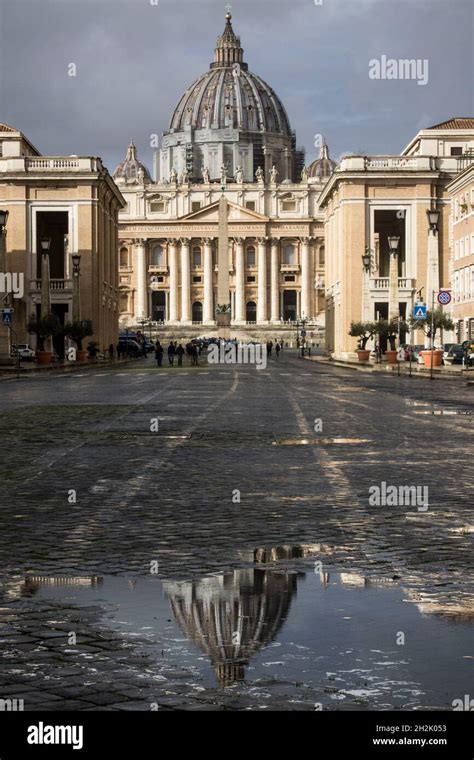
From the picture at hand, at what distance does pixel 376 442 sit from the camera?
20.2 meters

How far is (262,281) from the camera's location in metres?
190

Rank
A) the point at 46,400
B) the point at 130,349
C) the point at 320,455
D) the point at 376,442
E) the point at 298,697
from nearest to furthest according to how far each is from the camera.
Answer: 1. the point at 298,697
2. the point at 320,455
3. the point at 376,442
4. the point at 46,400
5. the point at 130,349

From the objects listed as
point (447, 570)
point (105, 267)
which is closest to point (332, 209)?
point (105, 267)

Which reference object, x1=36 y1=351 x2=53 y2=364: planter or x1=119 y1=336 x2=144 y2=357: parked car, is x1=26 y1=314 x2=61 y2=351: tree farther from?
x1=119 y1=336 x2=144 y2=357: parked car

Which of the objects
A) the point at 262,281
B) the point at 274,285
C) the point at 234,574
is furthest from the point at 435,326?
the point at 274,285

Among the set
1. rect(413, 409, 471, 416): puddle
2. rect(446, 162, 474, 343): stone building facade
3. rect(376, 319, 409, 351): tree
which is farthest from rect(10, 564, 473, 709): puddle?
rect(446, 162, 474, 343): stone building facade

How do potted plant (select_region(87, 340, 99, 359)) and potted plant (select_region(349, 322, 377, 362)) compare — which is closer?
potted plant (select_region(349, 322, 377, 362))

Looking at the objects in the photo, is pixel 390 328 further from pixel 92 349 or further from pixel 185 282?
pixel 185 282

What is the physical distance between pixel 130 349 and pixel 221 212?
13739 millimetres

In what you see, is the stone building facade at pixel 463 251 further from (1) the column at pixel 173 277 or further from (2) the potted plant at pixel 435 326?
(1) the column at pixel 173 277

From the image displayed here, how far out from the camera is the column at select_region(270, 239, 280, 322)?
18862 cm

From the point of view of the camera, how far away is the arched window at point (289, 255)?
19025 cm

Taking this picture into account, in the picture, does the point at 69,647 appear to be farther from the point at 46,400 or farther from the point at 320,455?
the point at 46,400

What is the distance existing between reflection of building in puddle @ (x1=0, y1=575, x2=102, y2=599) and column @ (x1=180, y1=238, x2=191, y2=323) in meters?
179
